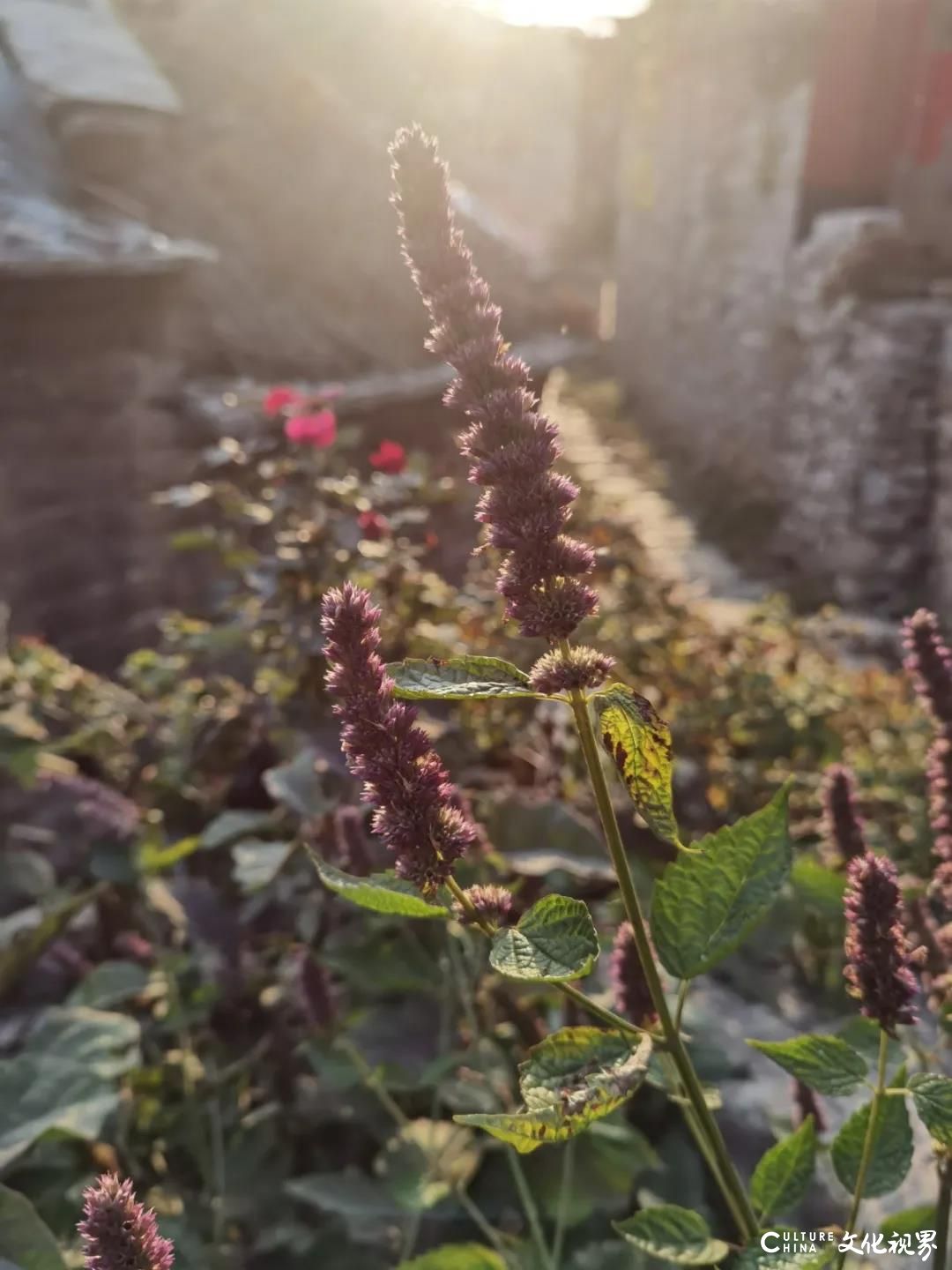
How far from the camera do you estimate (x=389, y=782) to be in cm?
69

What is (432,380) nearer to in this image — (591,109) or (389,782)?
(389,782)

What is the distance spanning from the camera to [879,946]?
783mm

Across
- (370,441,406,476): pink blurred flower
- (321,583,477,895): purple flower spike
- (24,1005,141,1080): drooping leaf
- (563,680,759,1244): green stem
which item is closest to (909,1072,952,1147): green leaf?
(563,680,759,1244): green stem

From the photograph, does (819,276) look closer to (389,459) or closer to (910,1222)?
(389,459)

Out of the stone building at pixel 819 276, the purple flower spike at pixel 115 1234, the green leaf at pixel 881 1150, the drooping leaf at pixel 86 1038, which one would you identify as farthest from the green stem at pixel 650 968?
the stone building at pixel 819 276

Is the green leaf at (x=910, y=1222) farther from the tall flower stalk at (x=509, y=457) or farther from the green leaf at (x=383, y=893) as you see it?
the green leaf at (x=383, y=893)

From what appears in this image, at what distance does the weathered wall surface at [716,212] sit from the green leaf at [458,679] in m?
8.95

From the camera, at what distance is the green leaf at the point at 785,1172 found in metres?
0.90

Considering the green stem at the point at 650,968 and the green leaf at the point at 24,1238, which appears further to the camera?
the green leaf at the point at 24,1238

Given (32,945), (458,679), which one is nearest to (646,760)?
(458,679)

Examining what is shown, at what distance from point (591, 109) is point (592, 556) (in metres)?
19.6

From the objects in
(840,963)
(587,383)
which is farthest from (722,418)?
(840,963)

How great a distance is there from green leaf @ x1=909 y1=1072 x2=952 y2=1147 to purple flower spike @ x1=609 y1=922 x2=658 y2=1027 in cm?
30

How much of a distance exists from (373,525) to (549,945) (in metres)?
1.61
